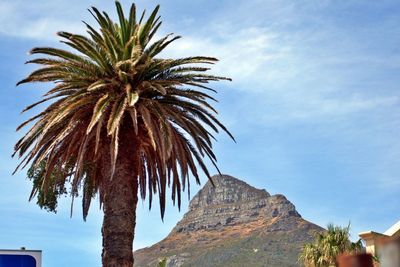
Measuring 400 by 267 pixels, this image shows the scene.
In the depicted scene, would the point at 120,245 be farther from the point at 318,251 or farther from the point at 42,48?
the point at 318,251

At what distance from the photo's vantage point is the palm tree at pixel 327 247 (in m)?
50.5

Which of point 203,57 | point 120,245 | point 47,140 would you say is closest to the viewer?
point 120,245

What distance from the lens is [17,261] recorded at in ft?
31.4

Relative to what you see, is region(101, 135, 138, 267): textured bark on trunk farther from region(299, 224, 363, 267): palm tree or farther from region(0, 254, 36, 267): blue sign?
region(299, 224, 363, 267): palm tree

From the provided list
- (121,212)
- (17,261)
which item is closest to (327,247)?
(121,212)

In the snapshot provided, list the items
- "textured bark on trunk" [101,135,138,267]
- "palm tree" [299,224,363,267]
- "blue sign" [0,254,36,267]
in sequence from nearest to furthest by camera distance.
Answer: "blue sign" [0,254,36,267] → "textured bark on trunk" [101,135,138,267] → "palm tree" [299,224,363,267]

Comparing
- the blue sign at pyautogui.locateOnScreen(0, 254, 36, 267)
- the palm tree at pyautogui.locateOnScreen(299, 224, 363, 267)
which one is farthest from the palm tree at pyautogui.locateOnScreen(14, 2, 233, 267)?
the palm tree at pyautogui.locateOnScreen(299, 224, 363, 267)

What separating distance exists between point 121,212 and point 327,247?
91.5 ft

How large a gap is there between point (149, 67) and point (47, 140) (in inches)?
190

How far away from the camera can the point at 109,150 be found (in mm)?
27062

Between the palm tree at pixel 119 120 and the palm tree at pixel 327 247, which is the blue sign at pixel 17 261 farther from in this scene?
the palm tree at pixel 327 247

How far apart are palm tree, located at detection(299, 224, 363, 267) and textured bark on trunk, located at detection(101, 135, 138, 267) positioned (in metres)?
27.0

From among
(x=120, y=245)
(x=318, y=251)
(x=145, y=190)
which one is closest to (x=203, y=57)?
(x=145, y=190)

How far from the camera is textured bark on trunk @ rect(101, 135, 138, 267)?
2556 centimetres
